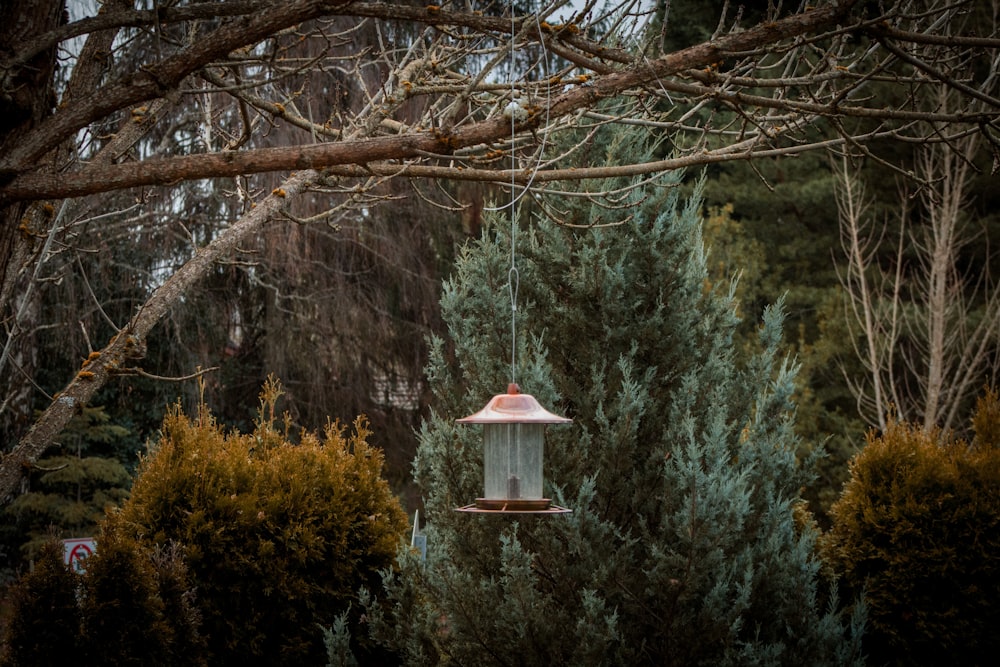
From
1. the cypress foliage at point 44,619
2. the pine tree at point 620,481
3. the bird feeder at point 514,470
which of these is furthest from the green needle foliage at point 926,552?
the cypress foliage at point 44,619

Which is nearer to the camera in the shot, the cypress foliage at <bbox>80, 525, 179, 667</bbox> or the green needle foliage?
the cypress foliage at <bbox>80, 525, 179, 667</bbox>

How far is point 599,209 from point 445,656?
2.37 meters

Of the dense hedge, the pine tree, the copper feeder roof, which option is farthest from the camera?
the dense hedge

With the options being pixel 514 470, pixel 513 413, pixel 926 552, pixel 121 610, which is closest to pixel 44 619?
pixel 121 610

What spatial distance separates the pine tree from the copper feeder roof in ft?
4.06

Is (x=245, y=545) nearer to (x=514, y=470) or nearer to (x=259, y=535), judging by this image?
(x=259, y=535)

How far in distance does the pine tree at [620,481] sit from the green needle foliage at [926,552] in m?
1.18

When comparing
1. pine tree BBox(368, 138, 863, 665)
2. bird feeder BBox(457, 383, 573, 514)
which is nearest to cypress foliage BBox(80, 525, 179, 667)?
pine tree BBox(368, 138, 863, 665)

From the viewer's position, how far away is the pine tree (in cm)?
435

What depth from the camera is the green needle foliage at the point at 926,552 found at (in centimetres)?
582

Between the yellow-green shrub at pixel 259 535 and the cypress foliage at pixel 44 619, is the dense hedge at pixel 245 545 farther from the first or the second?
the cypress foliage at pixel 44 619

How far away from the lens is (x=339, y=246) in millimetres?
12039

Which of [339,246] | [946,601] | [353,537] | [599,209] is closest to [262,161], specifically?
[599,209]

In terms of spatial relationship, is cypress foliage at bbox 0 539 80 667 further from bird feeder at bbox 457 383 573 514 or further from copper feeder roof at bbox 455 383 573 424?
copper feeder roof at bbox 455 383 573 424
